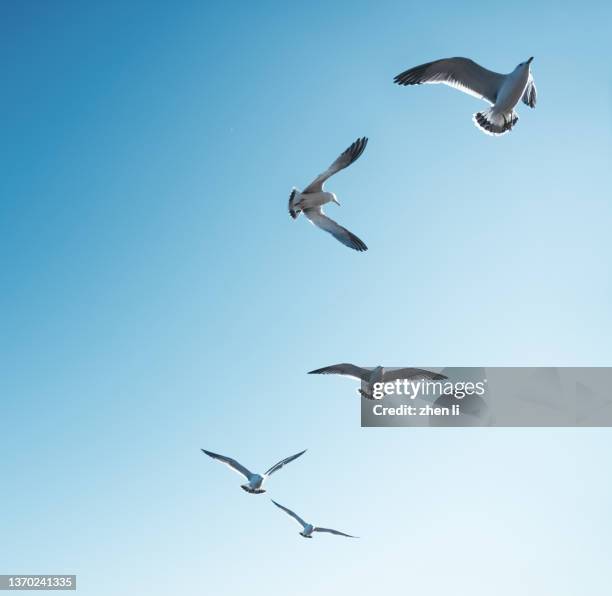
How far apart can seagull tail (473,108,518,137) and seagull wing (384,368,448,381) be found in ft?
15.1

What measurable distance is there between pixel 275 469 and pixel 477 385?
17.5 ft

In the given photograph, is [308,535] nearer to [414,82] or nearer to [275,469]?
[275,469]

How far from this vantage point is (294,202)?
45.7ft

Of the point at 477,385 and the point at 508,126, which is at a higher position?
the point at 508,126

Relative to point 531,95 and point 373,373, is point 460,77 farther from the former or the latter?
point 373,373

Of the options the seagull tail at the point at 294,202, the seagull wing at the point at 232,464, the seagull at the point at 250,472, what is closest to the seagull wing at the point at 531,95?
the seagull tail at the point at 294,202

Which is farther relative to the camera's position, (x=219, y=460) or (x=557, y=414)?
(x=557, y=414)

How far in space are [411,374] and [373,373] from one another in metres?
0.81

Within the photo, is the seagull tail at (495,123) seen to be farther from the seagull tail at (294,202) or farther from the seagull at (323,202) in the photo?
the seagull tail at (294,202)

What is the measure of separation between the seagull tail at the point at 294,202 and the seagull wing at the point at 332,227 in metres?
0.19

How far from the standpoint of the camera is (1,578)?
63.4 feet

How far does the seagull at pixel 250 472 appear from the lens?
667 inches

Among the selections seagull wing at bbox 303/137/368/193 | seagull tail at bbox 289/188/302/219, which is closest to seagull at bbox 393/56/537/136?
seagull wing at bbox 303/137/368/193

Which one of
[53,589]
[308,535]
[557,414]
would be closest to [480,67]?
[557,414]
